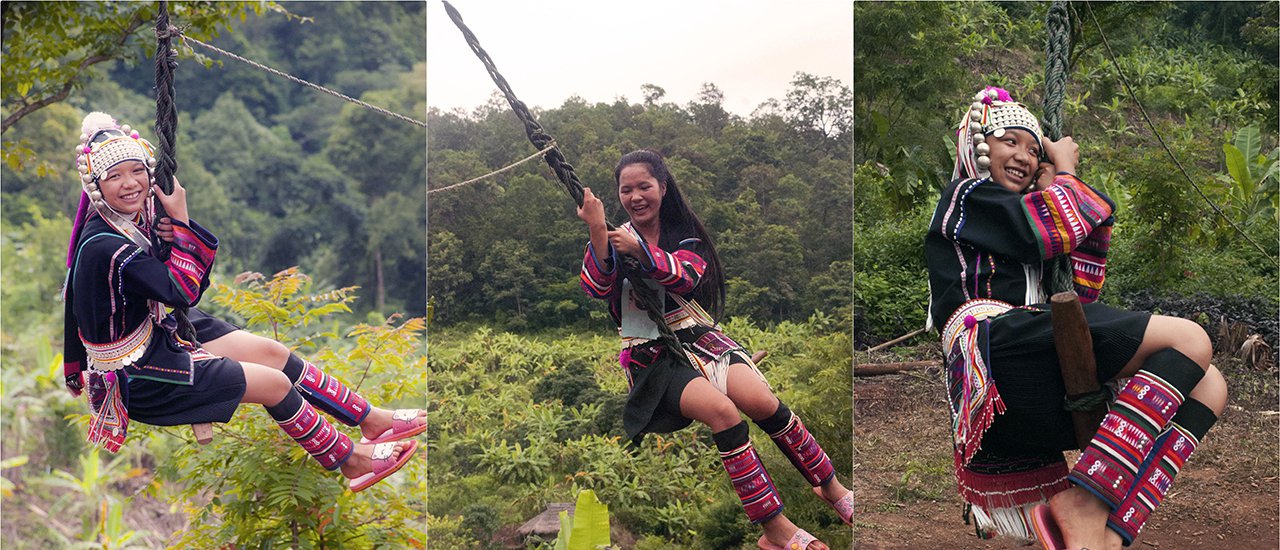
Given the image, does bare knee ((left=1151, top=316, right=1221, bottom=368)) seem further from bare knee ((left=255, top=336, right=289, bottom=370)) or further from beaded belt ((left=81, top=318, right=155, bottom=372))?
beaded belt ((left=81, top=318, right=155, bottom=372))

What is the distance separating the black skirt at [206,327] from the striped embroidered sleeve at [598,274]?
153 centimetres

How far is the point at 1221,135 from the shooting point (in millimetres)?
6316

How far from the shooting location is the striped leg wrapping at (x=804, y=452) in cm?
572

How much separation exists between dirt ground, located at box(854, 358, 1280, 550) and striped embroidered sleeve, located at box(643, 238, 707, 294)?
1.27m

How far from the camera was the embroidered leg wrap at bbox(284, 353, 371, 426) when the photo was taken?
18.8 ft

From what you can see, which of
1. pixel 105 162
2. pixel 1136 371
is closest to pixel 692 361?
pixel 1136 371

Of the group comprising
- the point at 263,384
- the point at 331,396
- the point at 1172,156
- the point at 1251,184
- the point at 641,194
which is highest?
the point at 641,194

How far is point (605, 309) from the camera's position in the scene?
5914 millimetres

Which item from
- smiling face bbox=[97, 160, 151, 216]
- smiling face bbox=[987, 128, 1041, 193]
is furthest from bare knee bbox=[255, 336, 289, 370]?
smiling face bbox=[987, 128, 1041, 193]

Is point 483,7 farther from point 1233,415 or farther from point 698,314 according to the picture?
point 1233,415

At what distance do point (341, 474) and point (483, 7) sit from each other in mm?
2232

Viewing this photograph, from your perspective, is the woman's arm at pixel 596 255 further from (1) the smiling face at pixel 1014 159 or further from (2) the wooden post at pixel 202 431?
(2) the wooden post at pixel 202 431

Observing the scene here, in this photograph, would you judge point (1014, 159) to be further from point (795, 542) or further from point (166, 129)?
point (166, 129)

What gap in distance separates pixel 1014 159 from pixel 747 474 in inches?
66.7
